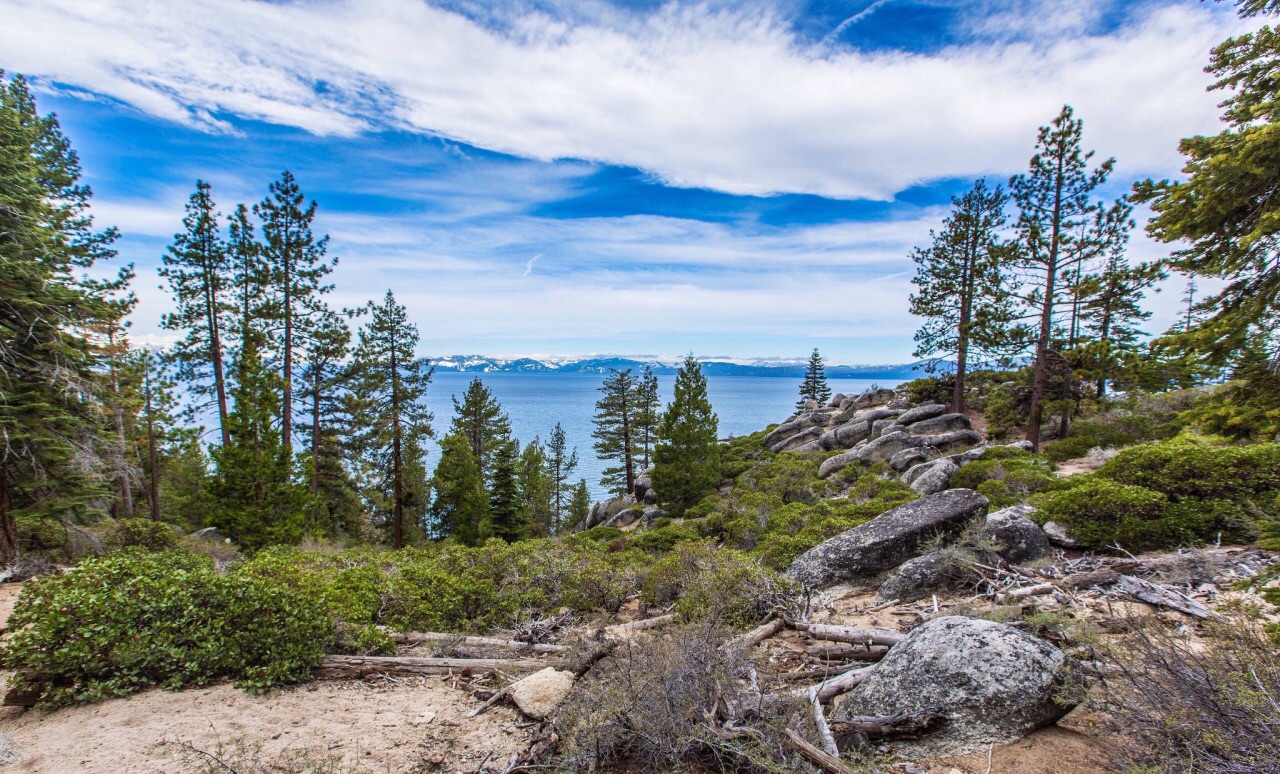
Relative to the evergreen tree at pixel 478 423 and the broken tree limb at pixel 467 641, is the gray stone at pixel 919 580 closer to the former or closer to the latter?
the broken tree limb at pixel 467 641

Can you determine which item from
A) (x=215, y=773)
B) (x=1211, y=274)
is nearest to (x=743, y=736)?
(x=215, y=773)

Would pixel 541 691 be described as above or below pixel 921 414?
below

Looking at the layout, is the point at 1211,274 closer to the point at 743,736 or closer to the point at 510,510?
the point at 743,736

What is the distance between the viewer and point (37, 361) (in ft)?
A: 34.6

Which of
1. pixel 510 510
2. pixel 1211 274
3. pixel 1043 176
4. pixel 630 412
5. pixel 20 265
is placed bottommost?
pixel 510 510

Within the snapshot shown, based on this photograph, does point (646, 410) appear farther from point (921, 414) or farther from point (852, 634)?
point (852, 634)

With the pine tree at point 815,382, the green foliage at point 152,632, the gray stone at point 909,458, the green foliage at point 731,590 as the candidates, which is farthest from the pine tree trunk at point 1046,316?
the pine tree at point 815,382

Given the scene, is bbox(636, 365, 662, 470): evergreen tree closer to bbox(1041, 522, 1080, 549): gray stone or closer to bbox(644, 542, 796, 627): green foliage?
bbox(644, 542, 796, 627): green foliage

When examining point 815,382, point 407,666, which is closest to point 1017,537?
point 407,666

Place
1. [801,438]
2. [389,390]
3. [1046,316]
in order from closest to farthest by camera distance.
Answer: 1. [1046,316]
2. [389,390]
3. [801,438]

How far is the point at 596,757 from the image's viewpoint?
400 centimetres

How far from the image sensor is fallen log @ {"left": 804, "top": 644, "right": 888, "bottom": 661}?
17.8 feet

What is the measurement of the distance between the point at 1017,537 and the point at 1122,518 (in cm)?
153

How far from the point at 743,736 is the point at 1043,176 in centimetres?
1973
